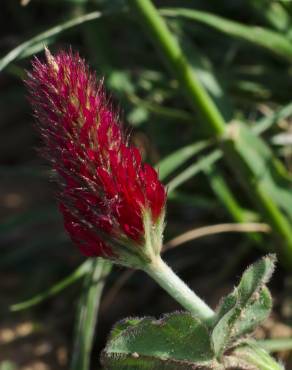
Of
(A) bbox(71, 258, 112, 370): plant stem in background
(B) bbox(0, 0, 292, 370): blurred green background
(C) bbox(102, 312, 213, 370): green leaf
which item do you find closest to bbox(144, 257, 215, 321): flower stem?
(C) bbox(102, 312, 213, 370): green leaf

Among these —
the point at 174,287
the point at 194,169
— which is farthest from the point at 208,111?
the point at 174,287

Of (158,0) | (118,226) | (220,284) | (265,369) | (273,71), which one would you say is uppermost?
Result: (158,0)

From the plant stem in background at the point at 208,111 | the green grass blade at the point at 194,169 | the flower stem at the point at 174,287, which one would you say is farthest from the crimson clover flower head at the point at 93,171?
the green grass blade at the point at 194,169

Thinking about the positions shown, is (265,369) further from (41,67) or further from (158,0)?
(158,0)

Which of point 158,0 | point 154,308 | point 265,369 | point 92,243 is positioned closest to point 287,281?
point 154,308

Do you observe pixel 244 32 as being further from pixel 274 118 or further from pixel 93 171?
pixel 93 171

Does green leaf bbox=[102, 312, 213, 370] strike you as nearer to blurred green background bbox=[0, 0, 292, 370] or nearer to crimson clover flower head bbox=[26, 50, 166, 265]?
crimson clover flower head bbox=[26, 50, 166, 265]
